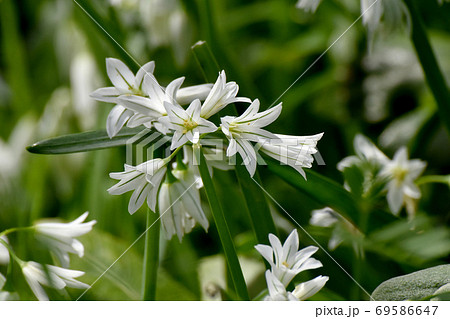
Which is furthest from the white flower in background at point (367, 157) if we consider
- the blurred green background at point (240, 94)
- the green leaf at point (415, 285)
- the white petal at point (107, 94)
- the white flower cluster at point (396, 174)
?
the white petal at point (107, 94)

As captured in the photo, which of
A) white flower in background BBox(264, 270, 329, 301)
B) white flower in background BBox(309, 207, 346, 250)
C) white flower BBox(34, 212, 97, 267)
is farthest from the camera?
white flower in background BBox(309, 207, 346, 250)

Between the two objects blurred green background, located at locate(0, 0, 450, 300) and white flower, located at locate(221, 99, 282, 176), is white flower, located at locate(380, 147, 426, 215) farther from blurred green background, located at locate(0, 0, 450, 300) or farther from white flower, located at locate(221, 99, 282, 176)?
white flower, located at locate(221, 99, 282, 176)

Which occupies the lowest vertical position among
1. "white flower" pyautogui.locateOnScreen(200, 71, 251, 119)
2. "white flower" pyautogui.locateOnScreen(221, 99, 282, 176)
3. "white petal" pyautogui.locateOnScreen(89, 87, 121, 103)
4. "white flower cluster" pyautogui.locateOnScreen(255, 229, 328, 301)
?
"white flower cluster" pyautogui.locateOnScreen(255, 229, 328, 301)

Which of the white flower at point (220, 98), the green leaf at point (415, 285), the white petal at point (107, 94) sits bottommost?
the green leaf at point (415, 285)

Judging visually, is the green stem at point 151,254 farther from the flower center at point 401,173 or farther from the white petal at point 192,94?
the flower center at point 401,173

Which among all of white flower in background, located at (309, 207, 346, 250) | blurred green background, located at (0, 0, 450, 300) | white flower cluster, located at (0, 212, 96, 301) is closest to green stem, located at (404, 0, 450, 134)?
blurred green background, located at (0, 0, 450, 300)

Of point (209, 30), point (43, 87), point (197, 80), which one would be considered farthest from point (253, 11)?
point (209, 30)
